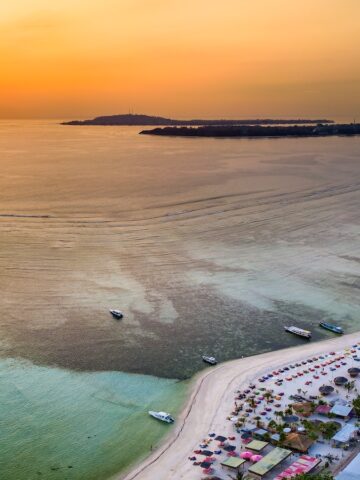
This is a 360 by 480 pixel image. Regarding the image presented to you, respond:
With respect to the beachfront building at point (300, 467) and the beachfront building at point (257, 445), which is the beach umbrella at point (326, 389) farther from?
the beachfront building at point (300, 467)

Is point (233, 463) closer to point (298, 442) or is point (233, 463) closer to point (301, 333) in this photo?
point (298, 442)

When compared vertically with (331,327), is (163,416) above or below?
below

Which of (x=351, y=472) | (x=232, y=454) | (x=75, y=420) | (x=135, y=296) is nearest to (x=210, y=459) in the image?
(x=232, y=454)

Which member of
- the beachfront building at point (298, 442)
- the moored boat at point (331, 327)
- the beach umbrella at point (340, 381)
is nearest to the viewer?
the beachfront building at point (298, 442)

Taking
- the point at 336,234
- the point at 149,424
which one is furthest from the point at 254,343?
the point at 336,234

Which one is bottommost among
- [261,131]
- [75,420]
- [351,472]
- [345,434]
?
[75,420]

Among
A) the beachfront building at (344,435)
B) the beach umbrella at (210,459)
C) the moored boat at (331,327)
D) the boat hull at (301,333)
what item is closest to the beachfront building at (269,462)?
the beach umbrella at (210,459)

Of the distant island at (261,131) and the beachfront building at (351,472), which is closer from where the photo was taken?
the beachfront building at (351,472)
